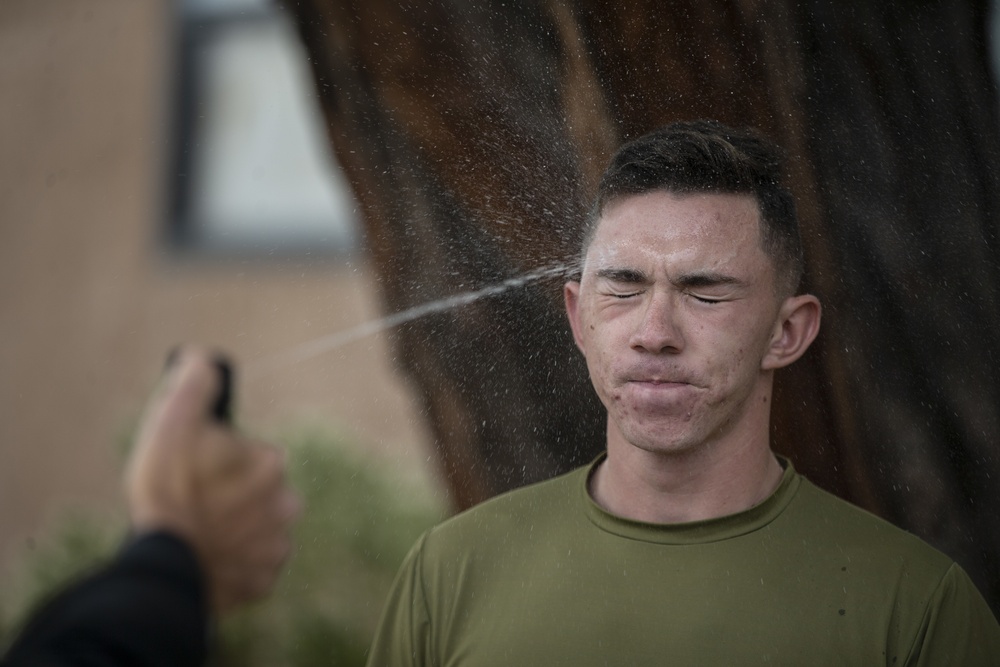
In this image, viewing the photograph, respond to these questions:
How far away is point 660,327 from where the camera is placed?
1095 mm

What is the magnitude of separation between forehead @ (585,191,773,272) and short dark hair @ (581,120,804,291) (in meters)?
0.01

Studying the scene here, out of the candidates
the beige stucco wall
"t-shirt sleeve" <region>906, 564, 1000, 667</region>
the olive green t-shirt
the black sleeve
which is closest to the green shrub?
the beige stucco wall

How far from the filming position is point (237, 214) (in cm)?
149

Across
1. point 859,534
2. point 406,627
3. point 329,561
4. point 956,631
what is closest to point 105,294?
point 329,561

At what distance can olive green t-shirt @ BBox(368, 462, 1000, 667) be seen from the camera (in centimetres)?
108

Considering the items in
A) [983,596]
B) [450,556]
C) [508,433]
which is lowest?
[983,596]

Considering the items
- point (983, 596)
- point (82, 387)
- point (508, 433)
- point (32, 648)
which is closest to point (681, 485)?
point (508, 433)

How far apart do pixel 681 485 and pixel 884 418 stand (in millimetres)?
317

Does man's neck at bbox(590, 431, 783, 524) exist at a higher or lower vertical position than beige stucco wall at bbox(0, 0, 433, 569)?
lower

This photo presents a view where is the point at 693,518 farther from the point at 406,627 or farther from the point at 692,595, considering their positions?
the point at 406,627

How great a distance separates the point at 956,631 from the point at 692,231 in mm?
497

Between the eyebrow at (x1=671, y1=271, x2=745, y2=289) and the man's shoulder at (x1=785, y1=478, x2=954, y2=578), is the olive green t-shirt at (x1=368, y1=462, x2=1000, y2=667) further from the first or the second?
the eyebrow at (x1=671, y1=271, x2=745, y2=289)

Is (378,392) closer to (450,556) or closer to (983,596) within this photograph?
(450,556)

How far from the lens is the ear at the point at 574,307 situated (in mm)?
1216
